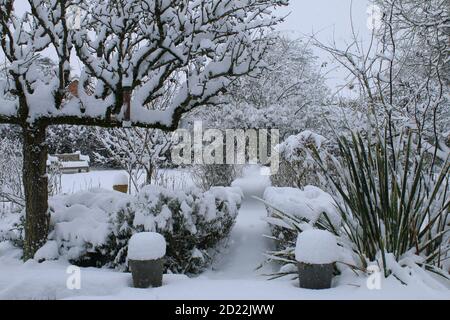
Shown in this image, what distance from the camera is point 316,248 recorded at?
318cm

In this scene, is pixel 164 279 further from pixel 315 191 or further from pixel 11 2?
pixel 11 2

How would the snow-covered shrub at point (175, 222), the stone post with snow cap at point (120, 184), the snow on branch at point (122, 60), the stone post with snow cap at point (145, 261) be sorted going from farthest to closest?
1. the stone post with snow cap at point (120, 184)
2. the snow-covered shrub at point (175, 222)
3. the snow on branch at point (122, 60)
4. the stone post with snow cap at point (145, 261)

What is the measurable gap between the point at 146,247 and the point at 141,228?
184 cm

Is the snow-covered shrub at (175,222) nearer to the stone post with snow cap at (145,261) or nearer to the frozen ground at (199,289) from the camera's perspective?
the frozen ground at (199,289)

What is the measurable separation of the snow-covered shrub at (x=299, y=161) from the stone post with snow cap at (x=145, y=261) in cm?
332

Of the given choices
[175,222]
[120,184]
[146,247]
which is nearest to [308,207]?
[146,247]

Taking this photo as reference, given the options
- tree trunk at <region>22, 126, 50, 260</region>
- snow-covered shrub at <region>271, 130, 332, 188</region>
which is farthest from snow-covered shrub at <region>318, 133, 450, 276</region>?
tree trunk at <region>22, 126, 50, 260</region>

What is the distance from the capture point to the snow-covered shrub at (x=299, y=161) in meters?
7.45

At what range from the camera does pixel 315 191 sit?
18.6 ft

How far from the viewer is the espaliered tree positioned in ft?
15.5

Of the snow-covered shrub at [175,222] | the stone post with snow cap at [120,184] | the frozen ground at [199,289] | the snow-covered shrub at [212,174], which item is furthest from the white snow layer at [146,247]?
the snow-covered shrub at [212,174]

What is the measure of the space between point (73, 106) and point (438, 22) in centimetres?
507

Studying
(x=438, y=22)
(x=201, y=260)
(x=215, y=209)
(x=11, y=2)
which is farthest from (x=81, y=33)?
(x=438, y=22)
